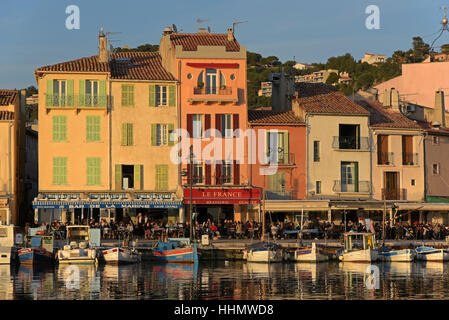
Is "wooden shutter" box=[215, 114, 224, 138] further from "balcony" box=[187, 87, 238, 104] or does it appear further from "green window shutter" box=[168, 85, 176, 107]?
"green window shutter" box=[168, 85, 176, 107]

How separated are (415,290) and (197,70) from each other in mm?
29131

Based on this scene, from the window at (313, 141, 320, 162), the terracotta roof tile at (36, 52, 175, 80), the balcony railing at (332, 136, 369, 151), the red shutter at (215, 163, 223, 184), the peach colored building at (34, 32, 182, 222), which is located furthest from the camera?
the balcony railing at (332, 136, 369, 151)

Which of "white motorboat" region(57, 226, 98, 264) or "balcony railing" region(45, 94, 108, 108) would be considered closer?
"white motorboat" region(57, 226, 98, 264)

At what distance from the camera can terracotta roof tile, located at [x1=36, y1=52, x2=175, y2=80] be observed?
68.8 m

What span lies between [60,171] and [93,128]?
372 centimetres

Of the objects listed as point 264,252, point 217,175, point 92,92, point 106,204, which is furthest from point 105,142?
point 264,252

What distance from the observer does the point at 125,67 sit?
7144 cm

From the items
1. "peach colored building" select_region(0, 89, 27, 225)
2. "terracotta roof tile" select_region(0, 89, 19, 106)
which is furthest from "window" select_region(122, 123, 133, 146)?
"terracotta roof tile" select_region(0, 89, 19, 106)

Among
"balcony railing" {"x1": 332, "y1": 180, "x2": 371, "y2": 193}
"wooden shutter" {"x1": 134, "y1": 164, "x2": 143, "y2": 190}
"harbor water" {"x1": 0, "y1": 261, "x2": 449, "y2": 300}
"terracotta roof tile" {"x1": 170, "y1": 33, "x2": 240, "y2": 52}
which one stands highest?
"terracotta roof tile" {"x1": 170, "y1": 33, "x2": 240, "y2": 52}

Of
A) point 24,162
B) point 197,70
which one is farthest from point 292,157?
point 24,162

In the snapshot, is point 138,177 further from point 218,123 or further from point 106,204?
point 218,123

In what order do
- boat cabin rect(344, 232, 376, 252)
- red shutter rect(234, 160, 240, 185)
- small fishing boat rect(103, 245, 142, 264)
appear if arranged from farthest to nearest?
red shutter rect(234, 160, 240, 185) < boat cabin rect(344, 232, 376, 252) < small fishing boat rect(103, 245, 142, 264)

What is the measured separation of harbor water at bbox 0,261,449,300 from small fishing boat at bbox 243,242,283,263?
1.71 ft

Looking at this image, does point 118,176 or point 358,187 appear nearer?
point 118,176
